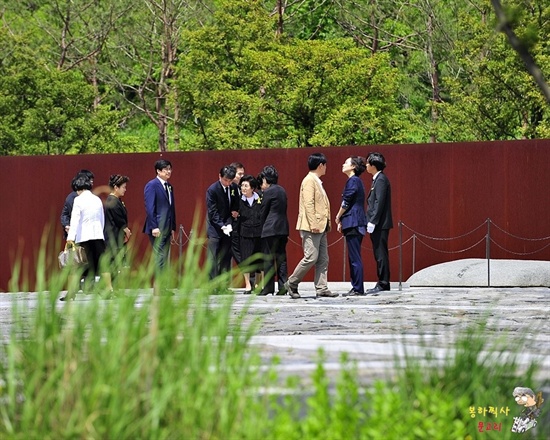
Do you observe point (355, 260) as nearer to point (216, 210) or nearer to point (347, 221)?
point (347, 221)

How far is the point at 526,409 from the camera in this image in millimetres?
Answer: 6254

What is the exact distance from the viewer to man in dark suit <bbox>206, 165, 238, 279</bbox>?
16531 millimetres

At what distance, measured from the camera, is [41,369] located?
5.48 m

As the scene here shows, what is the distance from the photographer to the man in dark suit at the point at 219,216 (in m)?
16.5

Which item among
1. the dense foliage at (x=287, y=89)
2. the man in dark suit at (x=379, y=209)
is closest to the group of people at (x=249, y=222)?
the man in dark suit at (x=379, y=209)

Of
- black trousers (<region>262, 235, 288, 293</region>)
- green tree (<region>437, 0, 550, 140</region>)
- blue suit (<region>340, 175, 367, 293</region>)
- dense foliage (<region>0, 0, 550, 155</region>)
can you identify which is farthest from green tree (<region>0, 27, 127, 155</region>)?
blue suit (<region>340, 175, 367, 293</region>)

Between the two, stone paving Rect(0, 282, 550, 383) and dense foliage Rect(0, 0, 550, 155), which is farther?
dense foliage Rect(0, 0, 550, 155)

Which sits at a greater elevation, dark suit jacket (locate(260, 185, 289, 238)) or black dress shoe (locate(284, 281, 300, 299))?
dark suit jacket (locate(260, 185, 289, 238))

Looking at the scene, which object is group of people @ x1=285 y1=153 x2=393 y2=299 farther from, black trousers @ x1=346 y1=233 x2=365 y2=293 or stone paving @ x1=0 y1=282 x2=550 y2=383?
stone paving @ x1=0 y1=282 x2=550 y2=383

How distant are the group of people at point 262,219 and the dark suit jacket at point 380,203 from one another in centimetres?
1

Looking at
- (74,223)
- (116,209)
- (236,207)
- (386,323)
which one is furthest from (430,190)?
(386,323)

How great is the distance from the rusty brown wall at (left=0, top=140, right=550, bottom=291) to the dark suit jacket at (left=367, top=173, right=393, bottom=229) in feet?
14.3

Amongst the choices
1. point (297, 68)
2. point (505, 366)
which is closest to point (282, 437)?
point (505, 366)

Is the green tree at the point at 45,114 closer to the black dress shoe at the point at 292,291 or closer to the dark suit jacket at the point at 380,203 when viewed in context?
the dark suit jacket at the point at 380,203
